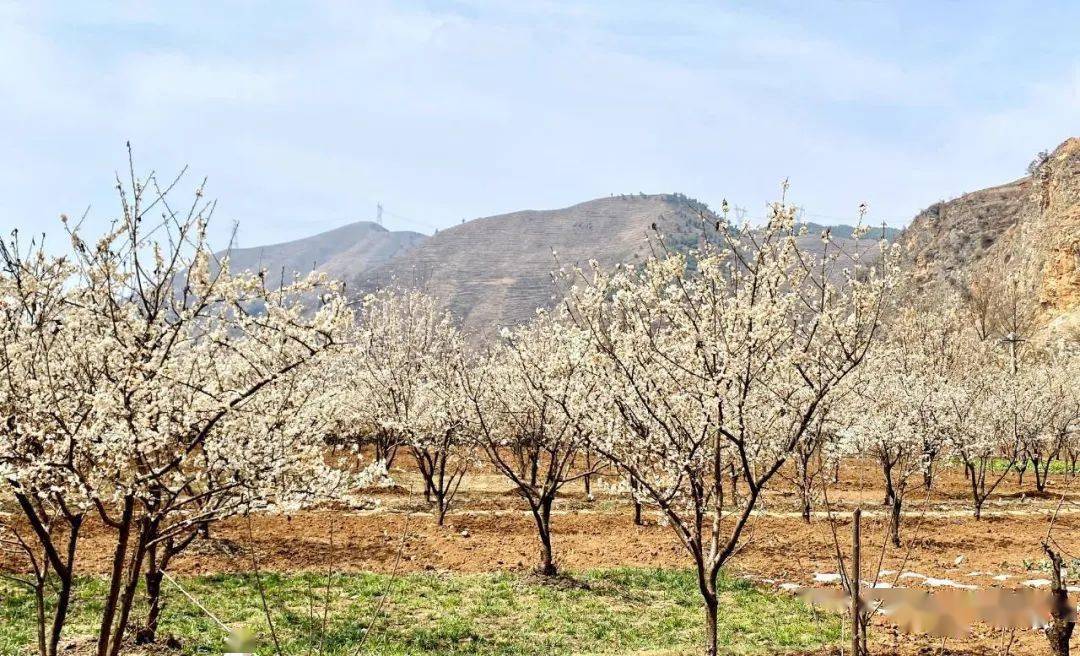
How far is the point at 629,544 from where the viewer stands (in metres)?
19.1

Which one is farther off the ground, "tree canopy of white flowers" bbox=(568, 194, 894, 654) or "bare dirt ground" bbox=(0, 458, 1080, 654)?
"tree canopy of white flowers" bbox=(568, 194, 894, 654)

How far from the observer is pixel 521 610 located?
1241 cm

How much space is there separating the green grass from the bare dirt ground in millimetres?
1114

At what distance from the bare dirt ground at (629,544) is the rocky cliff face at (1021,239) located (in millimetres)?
24448

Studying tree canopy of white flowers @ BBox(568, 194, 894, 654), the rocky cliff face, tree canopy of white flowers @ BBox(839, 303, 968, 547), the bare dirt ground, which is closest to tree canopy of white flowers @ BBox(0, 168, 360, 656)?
tree canopy of white flowers @ BBox(568, 194, 894, 654)

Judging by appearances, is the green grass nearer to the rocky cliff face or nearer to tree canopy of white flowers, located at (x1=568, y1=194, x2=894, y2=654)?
tree canopy of white flowers, located at (x1=568, y1=194, x2=894, y2=654)

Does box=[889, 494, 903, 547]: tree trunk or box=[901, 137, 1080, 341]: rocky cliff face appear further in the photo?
box=[901, 137, 1080, 341]: rocky cliff face

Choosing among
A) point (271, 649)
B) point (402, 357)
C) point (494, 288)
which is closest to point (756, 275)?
point (271, 649)

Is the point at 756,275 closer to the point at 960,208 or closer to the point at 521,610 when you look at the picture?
the point at 521,610

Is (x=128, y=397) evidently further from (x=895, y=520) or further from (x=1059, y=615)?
(x=895, y=520)

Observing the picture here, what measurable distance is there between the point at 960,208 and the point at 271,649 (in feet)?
341

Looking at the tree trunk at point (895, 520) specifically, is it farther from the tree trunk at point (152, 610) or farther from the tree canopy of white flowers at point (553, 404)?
the tree trunk at point (152, 610)

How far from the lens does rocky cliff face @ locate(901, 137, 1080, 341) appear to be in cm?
5853

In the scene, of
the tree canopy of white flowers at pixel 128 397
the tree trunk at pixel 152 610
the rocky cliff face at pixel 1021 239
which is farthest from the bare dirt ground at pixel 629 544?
the rocky cliff face at pixel 1021 239
